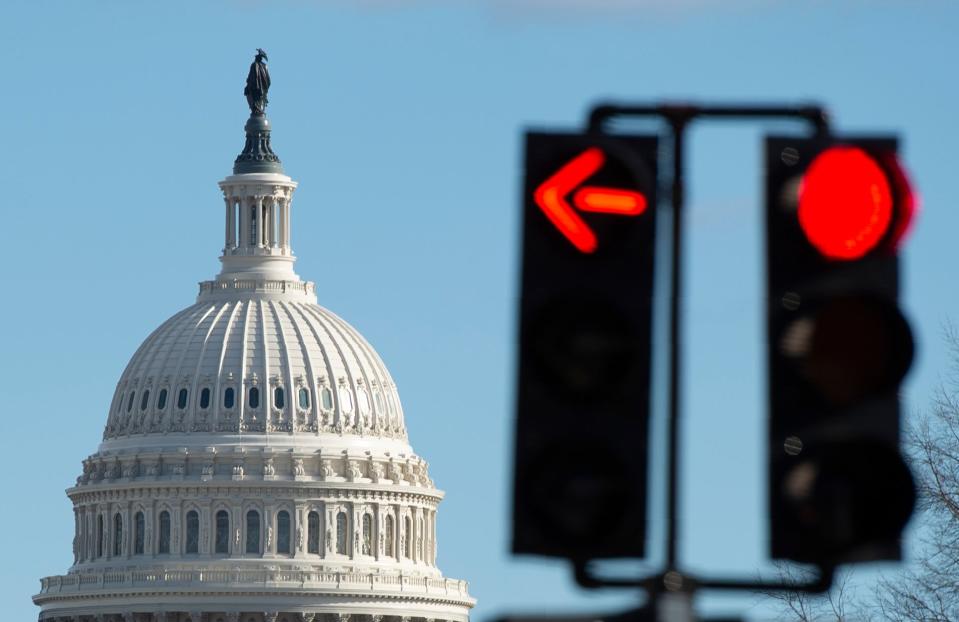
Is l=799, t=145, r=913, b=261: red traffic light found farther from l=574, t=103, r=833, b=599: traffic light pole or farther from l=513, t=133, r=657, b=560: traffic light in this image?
l=513, t=133, r=657, b=560: traffic light

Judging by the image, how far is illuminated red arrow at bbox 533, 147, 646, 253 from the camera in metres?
14.9

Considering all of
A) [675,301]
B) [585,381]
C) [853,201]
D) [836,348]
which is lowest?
[585,381]

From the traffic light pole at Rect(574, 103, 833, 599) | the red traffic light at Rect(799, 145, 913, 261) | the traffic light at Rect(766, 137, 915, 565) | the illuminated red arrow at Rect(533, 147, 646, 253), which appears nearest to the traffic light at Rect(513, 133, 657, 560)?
the illuminated red arrow at Rect(533, 147, 646, 253)

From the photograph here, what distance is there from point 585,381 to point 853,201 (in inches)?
50.8

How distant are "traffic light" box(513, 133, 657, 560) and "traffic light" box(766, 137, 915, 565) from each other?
54 centimetres

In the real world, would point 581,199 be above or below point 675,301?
above

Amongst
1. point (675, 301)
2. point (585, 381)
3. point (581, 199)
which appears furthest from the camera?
point (675, 301)

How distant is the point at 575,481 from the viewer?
1452 centimetres

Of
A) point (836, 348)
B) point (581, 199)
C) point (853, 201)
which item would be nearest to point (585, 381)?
point (581, 199)

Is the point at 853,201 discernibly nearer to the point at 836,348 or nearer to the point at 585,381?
the point at 836,348

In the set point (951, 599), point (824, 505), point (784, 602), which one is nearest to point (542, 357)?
point (824, 505)

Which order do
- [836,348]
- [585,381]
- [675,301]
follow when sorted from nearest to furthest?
[836,348]
[585,381]
[675,301]

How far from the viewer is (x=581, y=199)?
14938 millimetres

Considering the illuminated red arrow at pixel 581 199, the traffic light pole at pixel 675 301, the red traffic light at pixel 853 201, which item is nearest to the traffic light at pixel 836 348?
the red traffic light at pixel 853 201
